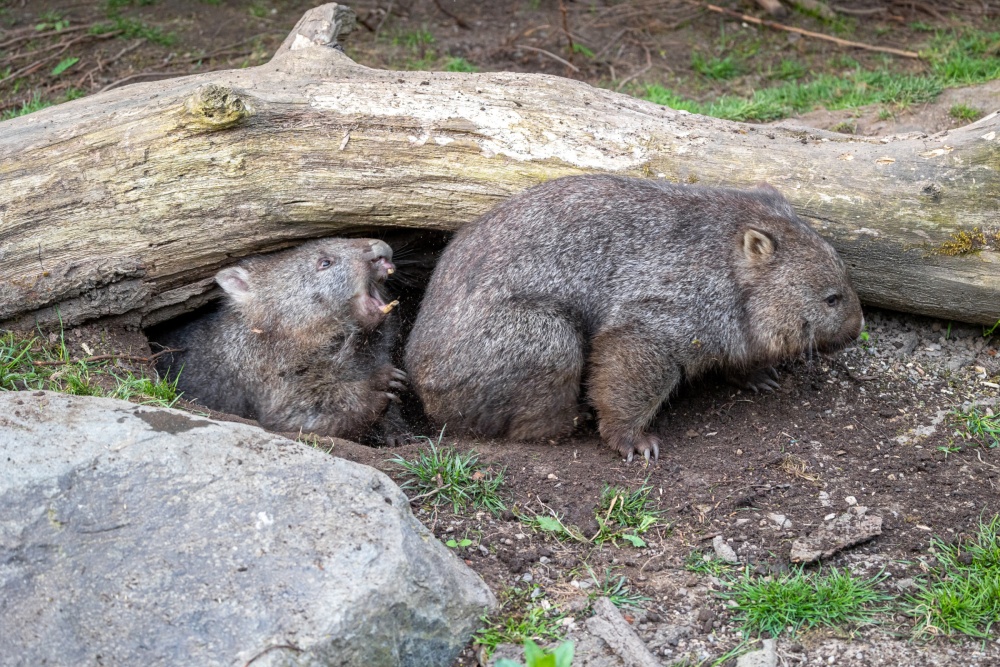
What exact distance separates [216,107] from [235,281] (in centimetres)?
120

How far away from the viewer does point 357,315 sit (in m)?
6.56

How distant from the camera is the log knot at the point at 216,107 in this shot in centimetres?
577

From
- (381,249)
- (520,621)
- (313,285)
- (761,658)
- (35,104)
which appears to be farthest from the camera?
(35,104)

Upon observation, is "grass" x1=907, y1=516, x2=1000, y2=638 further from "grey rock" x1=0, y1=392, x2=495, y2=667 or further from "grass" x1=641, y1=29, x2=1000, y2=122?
"grass" x1=641, y1=29, x2=1000, y2=122

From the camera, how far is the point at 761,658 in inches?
162

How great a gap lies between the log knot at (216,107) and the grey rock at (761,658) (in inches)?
159

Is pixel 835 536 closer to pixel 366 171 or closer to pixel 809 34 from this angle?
pixel 366 171

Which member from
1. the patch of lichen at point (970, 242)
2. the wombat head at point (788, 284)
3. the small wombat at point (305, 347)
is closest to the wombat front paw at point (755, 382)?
the wombat head at point (788, 284)

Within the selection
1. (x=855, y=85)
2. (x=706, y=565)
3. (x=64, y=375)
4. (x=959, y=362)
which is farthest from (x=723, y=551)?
(x=855, y=85)

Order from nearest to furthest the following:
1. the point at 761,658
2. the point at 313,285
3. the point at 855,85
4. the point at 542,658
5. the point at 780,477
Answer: the point at 542,658, the point at 761,658, the point at 780,477, the point at 313,285, the point at 855,85

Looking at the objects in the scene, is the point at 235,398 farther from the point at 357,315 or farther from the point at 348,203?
the point at 348,203

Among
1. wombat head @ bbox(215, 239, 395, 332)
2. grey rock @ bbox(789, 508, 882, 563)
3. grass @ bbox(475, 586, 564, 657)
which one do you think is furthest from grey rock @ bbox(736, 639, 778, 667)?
wombat head @ bbox(215, 239, 395, 332)

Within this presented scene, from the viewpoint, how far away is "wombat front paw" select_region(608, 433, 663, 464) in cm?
571

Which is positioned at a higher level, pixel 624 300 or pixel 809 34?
pixel 809 34
